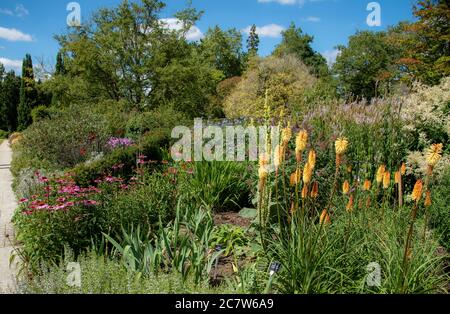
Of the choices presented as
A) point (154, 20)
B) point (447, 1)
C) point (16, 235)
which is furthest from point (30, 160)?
point (447, 1)

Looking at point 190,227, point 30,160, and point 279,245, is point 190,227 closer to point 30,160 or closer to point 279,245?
point 279,245

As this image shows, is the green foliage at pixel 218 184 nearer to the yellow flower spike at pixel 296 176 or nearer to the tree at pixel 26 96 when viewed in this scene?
the yellow flower spike at pixel 296 176

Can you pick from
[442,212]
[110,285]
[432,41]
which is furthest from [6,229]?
[432,41]

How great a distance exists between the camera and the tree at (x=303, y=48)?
37656 millimetres

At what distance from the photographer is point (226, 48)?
38500mm

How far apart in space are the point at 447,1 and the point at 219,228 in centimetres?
2069

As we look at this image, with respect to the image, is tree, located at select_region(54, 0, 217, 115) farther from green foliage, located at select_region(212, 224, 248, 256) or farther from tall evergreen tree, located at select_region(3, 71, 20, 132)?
green foliage, located at select_region(212, 224, 248, 256)

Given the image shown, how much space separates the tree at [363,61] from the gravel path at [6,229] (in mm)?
26946

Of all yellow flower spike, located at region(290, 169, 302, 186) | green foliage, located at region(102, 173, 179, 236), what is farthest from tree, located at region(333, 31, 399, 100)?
yellow flower spike, located at region(290, 169, 302, 186)

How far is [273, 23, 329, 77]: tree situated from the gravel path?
30887 mm

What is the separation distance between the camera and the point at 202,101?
2123 cm

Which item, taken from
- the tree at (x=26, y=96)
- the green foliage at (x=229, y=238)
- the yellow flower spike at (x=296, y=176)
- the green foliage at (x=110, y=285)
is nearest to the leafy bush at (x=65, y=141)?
the green foliage at (x=229, y=238)

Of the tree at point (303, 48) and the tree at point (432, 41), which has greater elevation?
the tree at point (303, 48)

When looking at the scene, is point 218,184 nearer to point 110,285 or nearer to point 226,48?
point 110,285
